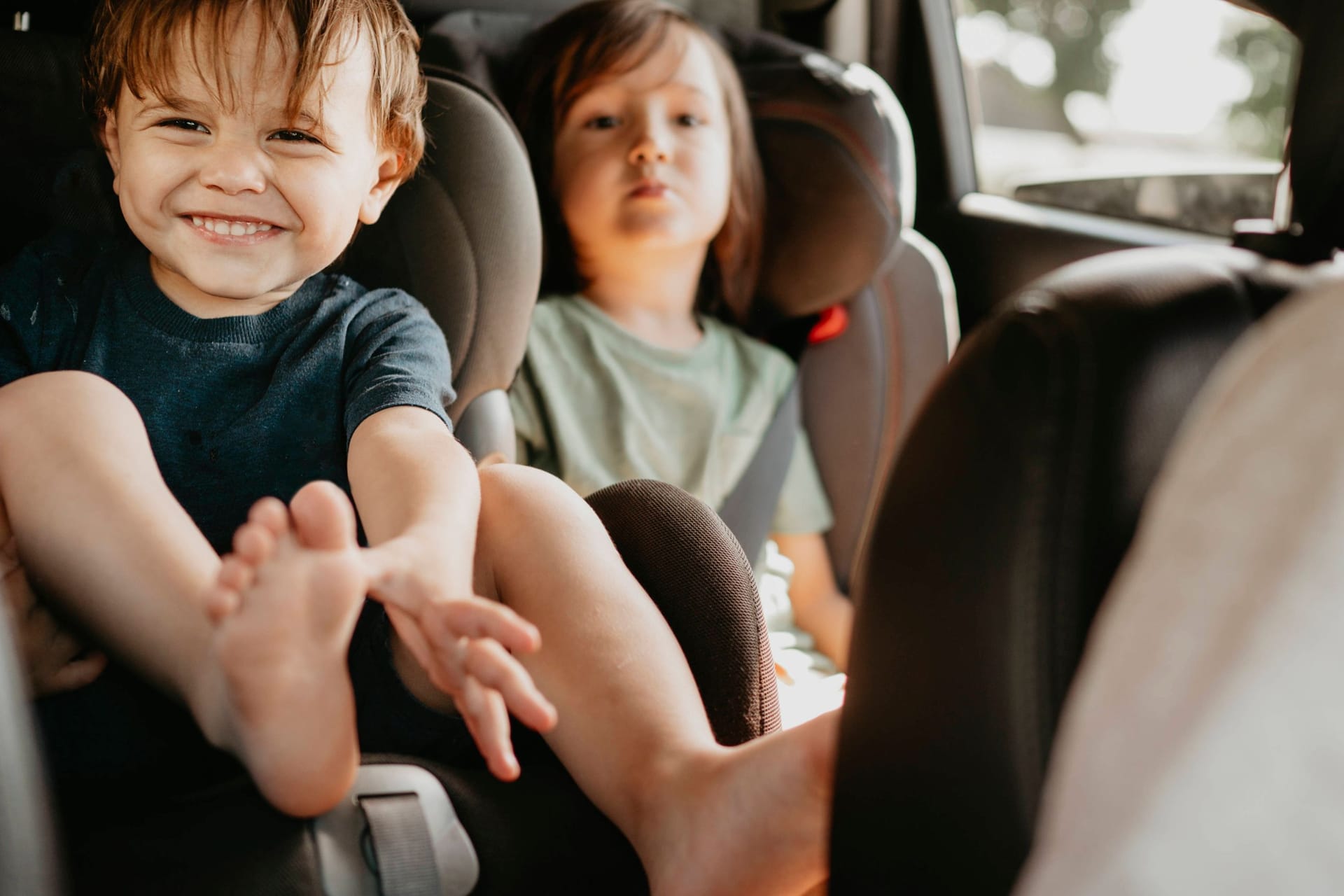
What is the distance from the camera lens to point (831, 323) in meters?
1.79

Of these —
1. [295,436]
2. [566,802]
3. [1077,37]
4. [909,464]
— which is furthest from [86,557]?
[1077,37]

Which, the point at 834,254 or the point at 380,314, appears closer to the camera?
the point at 380,314

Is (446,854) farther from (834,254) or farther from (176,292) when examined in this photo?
(834,254)

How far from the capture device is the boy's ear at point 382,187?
1.16 m

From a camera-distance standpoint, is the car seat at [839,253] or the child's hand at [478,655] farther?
the car seat at [839,253]

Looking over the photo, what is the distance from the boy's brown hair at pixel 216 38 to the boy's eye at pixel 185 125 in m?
0.03

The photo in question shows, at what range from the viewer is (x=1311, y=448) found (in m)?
0.54

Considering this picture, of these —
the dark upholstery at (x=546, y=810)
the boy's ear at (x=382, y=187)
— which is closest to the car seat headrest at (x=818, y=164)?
the boy's ear at (x=382, y=187)

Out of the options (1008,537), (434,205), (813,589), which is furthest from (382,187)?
(813,589)

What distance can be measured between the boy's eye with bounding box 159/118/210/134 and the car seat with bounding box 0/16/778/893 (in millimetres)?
197

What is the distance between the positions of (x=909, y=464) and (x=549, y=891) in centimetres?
39

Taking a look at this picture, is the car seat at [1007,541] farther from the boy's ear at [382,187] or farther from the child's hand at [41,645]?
the boy's ear at [382,187]

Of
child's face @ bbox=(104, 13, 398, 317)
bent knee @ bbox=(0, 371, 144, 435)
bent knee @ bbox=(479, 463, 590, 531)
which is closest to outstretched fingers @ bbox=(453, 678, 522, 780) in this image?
bent knee @ bbox=(479, 463, 590, 531)

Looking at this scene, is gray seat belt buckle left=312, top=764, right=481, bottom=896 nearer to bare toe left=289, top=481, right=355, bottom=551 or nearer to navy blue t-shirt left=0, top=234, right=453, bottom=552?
bare toe left=289, top=481, right=355, bottom=551
